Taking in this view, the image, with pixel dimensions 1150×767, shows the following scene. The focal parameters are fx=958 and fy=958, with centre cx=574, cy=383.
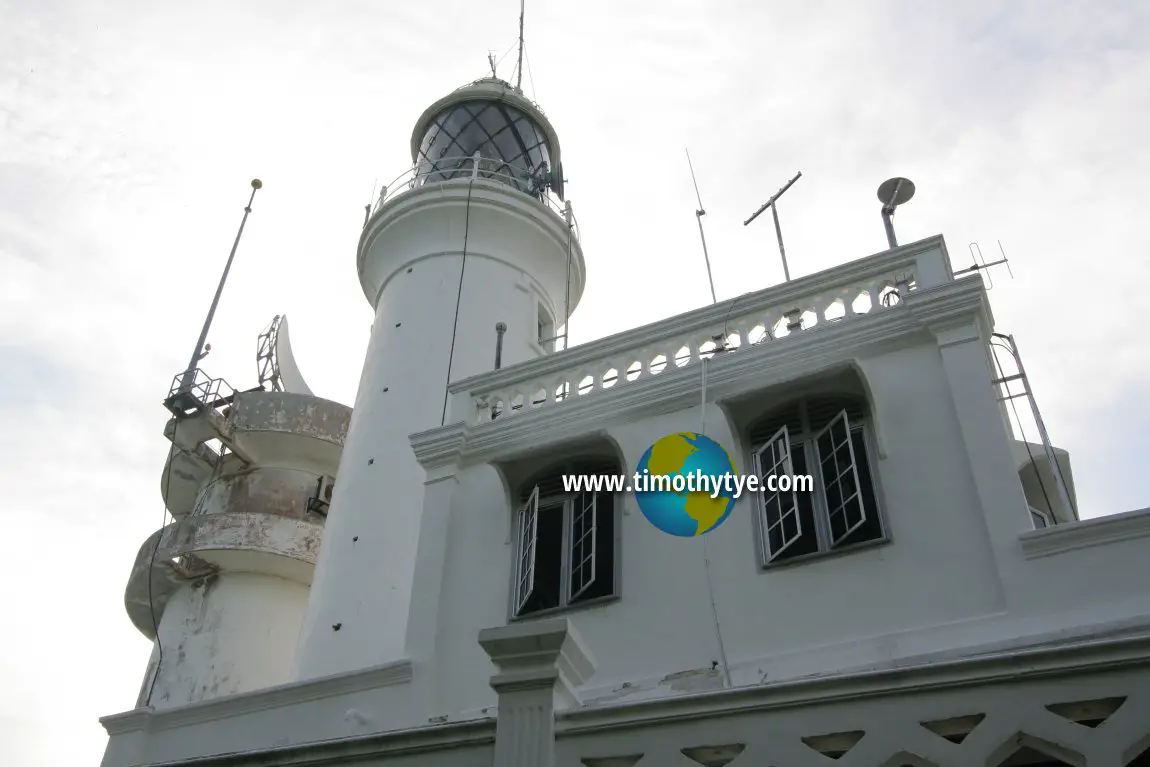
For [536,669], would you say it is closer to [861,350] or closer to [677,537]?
[677,537]

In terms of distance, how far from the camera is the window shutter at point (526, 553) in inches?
376

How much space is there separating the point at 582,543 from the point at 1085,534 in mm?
4556

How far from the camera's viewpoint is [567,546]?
981cm

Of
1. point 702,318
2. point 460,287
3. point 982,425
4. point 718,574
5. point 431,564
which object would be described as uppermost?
point 460,287

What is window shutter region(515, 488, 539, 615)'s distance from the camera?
376 inches

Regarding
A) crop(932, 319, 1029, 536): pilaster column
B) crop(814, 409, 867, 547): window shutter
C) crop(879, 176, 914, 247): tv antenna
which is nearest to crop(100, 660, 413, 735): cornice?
crop(814, 409, 867, 547): window shutter

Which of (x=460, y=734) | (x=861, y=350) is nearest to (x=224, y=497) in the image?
(x=861, y=350)

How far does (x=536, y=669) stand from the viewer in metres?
5.14

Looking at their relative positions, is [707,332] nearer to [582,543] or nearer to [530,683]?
[582,543]

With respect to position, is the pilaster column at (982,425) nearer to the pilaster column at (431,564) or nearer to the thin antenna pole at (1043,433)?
the thin antenna pole at (1043,433)

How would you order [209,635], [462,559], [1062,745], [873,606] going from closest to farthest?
[1062,745] < [873,606] < [462,559] < [209,635]

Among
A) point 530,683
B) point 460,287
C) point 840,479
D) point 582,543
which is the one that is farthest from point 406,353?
point 530,683

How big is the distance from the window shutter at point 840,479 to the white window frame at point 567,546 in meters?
2.11

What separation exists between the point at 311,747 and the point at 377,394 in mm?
9521
